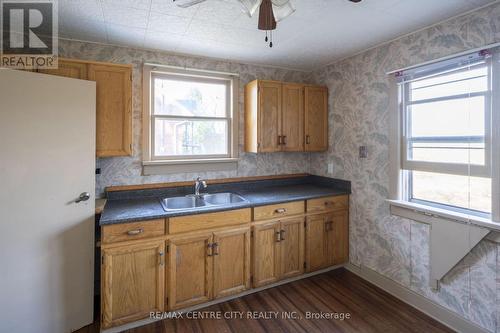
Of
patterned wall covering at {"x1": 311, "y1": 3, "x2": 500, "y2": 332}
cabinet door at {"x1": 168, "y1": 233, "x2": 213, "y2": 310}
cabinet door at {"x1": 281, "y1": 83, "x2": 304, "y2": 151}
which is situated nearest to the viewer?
patterned wall covering at {"x1": 311, "y1": 3, "x2": 500, "y2": 332}

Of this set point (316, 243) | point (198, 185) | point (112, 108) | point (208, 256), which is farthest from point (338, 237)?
point (112, 108)

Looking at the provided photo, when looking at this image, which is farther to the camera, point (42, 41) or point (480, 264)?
point (42, 41)

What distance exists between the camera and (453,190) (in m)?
2.11

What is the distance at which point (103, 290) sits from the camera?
191 centimetres

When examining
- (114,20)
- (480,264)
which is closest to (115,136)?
(114,20)

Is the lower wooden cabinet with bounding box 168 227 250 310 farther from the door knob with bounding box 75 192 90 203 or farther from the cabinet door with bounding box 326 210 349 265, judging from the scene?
the cabinet door with bounding box 326 210 349 265

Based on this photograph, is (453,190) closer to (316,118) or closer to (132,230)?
(316,118)

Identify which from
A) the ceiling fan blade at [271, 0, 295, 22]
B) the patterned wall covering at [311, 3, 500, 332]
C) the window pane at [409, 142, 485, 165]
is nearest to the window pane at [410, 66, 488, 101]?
the patterned wall covering at [311, 3, 500, 332]

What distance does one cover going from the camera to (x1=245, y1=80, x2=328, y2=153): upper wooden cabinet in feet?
9.50

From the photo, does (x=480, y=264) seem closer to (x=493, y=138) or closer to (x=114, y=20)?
(x=493, y=138)

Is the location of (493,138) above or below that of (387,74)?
below

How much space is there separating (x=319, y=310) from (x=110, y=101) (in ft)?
8.40

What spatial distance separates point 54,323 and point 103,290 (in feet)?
1.48

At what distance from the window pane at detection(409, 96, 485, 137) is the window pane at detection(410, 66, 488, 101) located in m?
0.07
